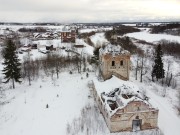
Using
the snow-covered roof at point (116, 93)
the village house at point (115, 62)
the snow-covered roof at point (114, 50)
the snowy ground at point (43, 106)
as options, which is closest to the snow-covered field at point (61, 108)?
the snowy ground at point (43, 106)

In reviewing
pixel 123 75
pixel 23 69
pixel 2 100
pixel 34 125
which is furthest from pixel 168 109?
pixel 23 69

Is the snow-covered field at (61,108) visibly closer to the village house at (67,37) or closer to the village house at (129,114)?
the village house at (129,114)

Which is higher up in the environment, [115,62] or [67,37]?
[67,37]

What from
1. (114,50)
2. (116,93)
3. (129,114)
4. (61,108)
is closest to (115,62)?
(114,50)

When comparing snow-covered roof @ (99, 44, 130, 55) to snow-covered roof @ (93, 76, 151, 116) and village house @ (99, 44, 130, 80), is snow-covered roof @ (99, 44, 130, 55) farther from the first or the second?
snow-covered roof @ (93, 76, 151, 116)

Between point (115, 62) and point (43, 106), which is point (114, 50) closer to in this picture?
point (115, 62)

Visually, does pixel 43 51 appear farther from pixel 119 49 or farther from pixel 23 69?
pixel 119 49
